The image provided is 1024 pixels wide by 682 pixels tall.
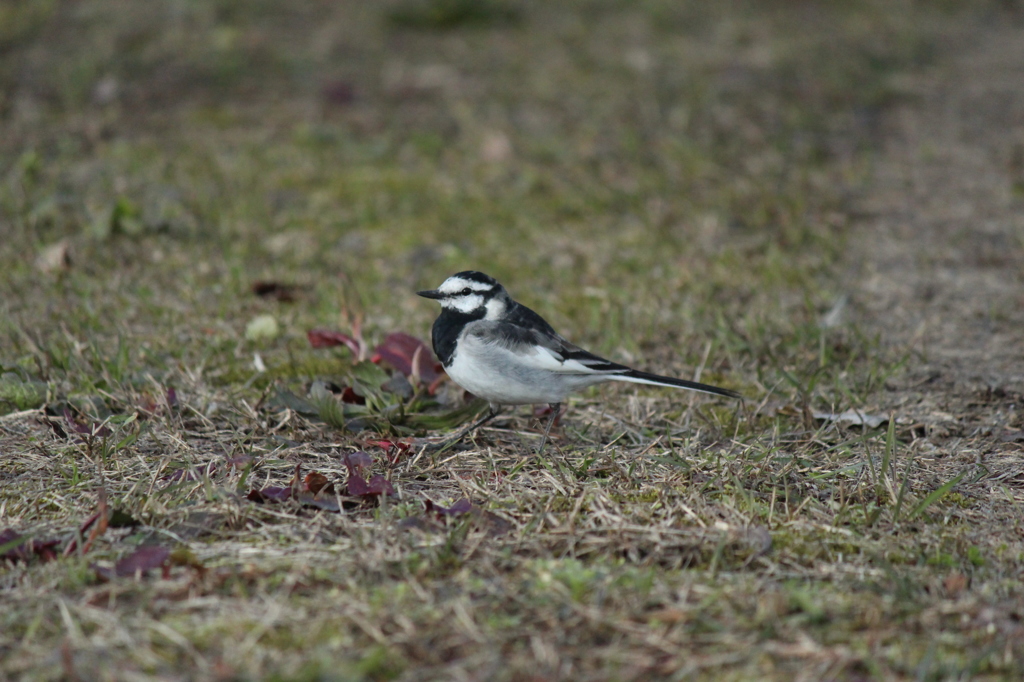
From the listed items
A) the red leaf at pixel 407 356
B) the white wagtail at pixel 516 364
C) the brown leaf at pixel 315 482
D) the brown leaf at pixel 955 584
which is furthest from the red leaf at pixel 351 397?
the brown leaf at pixel 955 584

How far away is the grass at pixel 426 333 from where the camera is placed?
2.70 meters

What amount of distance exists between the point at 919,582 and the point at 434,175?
5.00 metres

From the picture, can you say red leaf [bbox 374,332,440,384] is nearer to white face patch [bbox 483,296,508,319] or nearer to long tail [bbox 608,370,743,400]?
white face patch [bbox 483,296,508,319]

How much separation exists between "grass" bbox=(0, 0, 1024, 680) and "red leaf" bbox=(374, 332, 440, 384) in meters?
0.39

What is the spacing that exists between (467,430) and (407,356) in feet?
1.72

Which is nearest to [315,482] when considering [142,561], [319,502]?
[319,502]

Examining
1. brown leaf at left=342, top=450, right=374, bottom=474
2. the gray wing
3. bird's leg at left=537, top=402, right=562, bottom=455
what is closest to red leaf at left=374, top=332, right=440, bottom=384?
the gray wing

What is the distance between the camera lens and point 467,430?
13.5 ft

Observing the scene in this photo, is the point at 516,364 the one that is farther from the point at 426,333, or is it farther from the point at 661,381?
the point at 426,333

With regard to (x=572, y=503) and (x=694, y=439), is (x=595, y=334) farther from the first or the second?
(x=572, y=503)

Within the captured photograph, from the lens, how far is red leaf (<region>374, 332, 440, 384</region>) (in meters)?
4.44

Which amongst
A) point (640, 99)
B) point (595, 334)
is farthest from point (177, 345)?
point (640, 99)

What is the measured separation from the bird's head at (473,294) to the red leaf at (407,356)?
23 cm

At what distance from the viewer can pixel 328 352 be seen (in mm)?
4965
